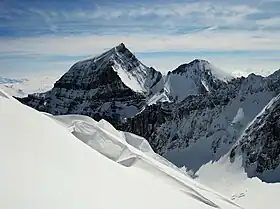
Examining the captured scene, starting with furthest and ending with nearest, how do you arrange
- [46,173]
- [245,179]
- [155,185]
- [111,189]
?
[245,179] → [155,185] → [111,189] → [46,173]

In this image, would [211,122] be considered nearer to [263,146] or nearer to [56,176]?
[263,146]

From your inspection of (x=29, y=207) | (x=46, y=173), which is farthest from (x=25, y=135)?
(x=29, y=207)

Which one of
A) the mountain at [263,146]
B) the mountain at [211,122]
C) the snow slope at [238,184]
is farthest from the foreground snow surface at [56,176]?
the mountain at [211,122]

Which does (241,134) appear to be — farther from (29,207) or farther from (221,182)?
(29,207)

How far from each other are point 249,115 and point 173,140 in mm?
21066

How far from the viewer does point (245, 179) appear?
8131cm

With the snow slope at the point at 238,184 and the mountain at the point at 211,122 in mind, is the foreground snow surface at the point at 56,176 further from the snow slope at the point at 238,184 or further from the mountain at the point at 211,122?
the mountain at the point at 211,122

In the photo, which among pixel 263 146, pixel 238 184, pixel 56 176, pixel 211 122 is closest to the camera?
pixel 56 176

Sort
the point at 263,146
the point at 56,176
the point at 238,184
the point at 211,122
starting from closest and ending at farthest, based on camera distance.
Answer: the point at 56,176 → the point at 238,184 → the point at 263,146 → the point at 211,122

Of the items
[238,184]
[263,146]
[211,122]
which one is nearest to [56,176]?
[238,184]

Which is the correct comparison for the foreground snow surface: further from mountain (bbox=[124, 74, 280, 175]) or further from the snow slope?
mountain (bbox=[124, 74, 280, 175])

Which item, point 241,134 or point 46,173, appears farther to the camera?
point 241,134

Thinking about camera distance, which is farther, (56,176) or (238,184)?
(238,184)

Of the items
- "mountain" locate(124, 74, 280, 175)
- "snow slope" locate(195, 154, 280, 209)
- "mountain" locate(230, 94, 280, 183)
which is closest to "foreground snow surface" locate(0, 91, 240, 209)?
"snow slope" locate(195, 154, 280, 209)
